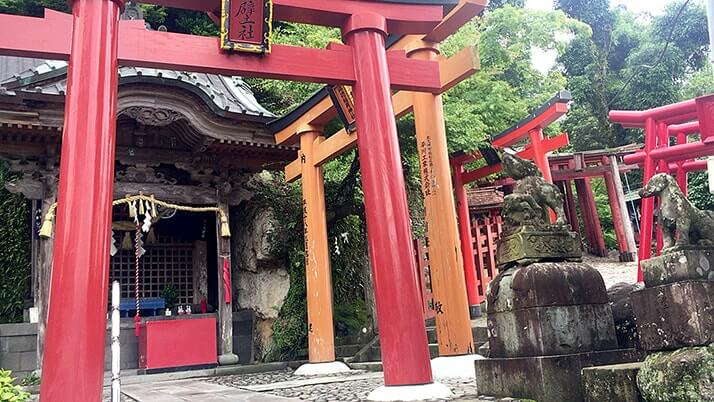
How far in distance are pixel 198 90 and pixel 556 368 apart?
792 centimetres

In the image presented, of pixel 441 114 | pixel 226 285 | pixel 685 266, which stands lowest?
pixel 685 266

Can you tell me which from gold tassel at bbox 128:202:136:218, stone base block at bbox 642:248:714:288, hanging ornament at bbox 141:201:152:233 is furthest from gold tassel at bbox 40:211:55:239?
stone base block at bbox 642:248:714:288

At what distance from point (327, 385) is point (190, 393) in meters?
1.85

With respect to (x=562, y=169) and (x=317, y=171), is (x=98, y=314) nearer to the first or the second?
(x=317, y=171)

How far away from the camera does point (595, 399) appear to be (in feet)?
12.8

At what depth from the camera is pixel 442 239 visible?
7141 millimetres

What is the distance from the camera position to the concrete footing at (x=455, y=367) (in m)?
6.71

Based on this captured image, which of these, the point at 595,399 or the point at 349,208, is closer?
the point at 595,399

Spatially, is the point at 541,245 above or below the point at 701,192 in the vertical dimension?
below

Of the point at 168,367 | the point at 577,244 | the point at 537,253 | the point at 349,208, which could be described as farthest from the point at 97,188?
the point at 349,208

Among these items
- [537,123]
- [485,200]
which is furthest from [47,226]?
[485,200]

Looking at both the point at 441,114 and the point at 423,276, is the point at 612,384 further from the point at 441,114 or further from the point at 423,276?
the point at 423,276

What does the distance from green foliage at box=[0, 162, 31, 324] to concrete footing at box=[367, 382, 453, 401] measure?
30.0 feet

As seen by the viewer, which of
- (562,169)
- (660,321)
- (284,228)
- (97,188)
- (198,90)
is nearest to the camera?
(660,321)
